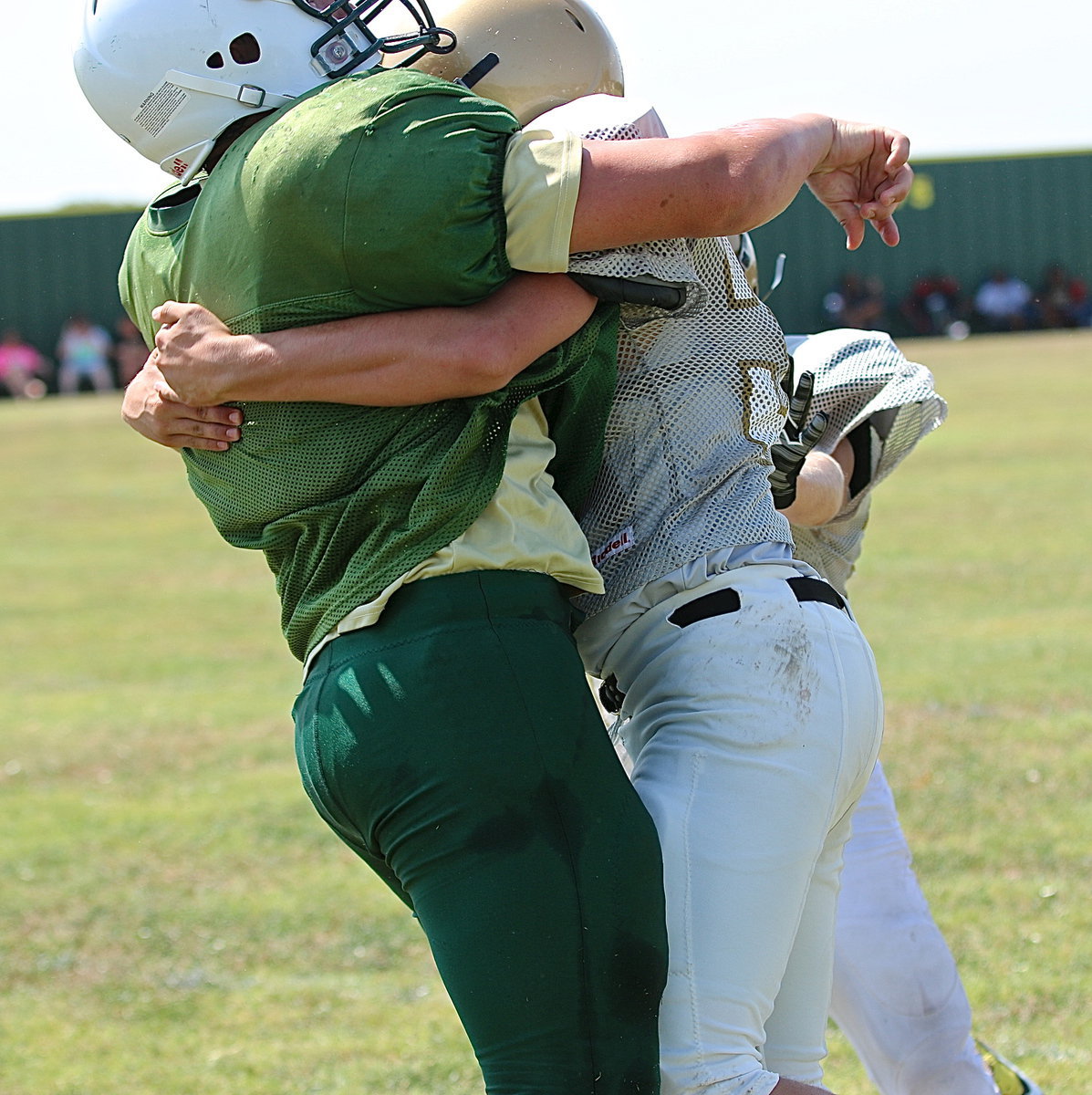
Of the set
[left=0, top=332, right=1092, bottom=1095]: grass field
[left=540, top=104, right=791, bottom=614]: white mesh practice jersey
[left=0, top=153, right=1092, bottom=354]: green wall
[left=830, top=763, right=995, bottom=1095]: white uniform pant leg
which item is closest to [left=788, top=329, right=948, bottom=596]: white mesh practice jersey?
[left=830, top=763, right=995, bottom=1095]: white uniform pant leg

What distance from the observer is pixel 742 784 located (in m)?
2.05

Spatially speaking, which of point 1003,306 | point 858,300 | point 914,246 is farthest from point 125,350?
point 1003,306

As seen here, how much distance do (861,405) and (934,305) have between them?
3153 cm

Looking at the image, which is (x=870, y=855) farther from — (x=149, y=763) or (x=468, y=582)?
(x=149, y=763)

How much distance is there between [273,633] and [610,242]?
741cm

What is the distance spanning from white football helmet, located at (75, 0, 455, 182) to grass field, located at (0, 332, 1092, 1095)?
2.34 m

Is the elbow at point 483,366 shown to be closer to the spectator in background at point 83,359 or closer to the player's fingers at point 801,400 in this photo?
the player's fingers at point 801,400

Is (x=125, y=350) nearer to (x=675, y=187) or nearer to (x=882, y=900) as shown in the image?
(x=882, y=900)

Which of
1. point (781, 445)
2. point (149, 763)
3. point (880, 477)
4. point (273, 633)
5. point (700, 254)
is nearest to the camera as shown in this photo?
point (700, 254)

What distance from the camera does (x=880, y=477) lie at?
3.10 metres

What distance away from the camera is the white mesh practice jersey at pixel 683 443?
2213 mm

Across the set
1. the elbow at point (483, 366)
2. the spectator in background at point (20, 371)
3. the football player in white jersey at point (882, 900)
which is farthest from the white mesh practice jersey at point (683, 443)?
the spectator in background at point (20, 371)

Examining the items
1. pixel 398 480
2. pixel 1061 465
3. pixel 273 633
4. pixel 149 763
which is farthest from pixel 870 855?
pixel 1061 465

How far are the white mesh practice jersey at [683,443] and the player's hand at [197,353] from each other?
0.54 m
